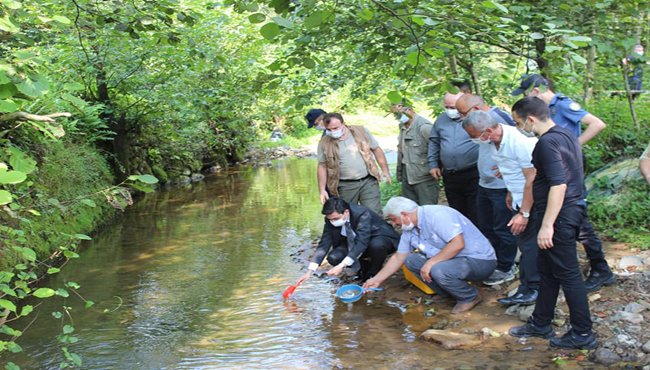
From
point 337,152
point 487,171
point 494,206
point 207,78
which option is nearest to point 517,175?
point 487,171

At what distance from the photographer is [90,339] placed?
511 cm

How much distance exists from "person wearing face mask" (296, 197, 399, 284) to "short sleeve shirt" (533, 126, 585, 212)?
212cm

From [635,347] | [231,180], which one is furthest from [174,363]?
[231,180]

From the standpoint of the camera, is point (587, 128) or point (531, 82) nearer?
point (587, 128)

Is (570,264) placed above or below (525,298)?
above

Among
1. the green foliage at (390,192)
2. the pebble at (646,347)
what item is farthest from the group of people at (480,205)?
the green foliage at (390,192)

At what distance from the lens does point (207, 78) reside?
13938mm

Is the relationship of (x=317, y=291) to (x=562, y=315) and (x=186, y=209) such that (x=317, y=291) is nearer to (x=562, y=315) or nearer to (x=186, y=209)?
(x=562, y=315)

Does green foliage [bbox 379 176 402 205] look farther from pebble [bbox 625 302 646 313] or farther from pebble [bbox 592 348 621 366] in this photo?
pebble [bbox 592 348 621 366]

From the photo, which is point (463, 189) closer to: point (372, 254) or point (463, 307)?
point (372, 254)

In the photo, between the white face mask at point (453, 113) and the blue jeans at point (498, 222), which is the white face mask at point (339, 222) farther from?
the white face mask at point (453, 113)

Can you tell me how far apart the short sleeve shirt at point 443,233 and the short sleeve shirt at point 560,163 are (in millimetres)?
1073

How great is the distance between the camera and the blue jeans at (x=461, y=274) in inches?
186

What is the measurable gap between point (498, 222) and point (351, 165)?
1.74m
